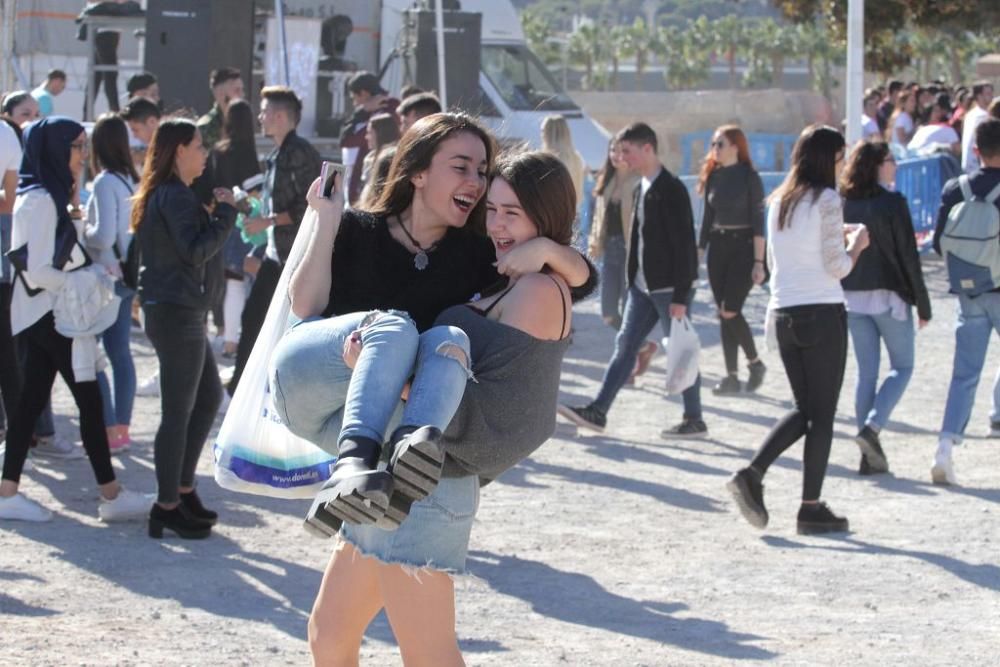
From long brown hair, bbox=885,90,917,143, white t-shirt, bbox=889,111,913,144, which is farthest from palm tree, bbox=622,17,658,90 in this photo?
white t-shirt, bbox=889,111,913,144

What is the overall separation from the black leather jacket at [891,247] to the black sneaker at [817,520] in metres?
1.44

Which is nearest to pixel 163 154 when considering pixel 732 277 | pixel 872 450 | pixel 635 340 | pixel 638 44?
pixel 635 340

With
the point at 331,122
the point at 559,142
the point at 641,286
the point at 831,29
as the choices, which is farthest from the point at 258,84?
the point at 641,286

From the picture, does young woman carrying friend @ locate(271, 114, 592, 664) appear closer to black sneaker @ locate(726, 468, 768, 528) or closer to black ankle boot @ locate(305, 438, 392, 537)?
black ankle boot @ locate(305, 438, 392, 537)

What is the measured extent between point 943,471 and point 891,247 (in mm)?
1184

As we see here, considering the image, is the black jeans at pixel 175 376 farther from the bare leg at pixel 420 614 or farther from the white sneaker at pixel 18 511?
the bare leg at pixel 420 614

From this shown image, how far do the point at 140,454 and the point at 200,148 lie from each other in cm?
257

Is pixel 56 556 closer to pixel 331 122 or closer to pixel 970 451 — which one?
pixel 970 451

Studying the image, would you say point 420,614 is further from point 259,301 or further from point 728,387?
point 728,387

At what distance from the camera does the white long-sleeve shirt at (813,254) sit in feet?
22.5

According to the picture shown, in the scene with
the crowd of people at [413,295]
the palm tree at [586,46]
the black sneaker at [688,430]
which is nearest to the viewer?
the crowd of people at [413,295]

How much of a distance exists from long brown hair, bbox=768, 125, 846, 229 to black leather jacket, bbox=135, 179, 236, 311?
2.49 m

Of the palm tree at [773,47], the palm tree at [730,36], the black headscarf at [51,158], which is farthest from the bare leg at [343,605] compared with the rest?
the palm tree at [730,36]

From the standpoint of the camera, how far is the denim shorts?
11.4ft
